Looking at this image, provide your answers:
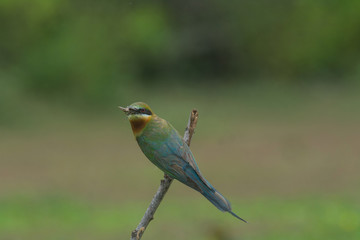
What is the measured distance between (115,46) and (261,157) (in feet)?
22.2

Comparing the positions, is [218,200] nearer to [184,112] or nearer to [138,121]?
[138,121]

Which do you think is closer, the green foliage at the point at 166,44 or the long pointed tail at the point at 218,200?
the long pointed tail at the point at 218,200

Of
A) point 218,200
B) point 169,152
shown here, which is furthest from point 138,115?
point 218,200

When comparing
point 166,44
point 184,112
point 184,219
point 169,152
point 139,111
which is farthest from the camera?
point 166,44

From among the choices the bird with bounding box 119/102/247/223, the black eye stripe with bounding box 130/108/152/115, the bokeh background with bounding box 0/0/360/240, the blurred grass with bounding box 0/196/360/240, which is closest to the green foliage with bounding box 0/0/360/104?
the bokeh background with bounding box 0/0/360/240

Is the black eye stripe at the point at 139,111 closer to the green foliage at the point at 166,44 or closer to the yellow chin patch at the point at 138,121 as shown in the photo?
the yellow chin patch at the point at 138,121

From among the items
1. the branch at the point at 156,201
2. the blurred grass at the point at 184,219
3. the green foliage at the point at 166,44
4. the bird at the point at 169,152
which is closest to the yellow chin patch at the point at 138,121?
the bird at the point at 169,152

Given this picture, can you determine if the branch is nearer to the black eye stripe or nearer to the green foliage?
the black eye stripe

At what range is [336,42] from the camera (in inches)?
863

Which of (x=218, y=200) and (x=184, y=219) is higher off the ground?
(x=184, y=219)

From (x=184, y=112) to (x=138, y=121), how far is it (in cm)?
1516

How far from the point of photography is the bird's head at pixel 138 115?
6.90 feet

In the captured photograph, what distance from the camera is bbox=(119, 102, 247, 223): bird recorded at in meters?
2.21

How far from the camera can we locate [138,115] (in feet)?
7.02
